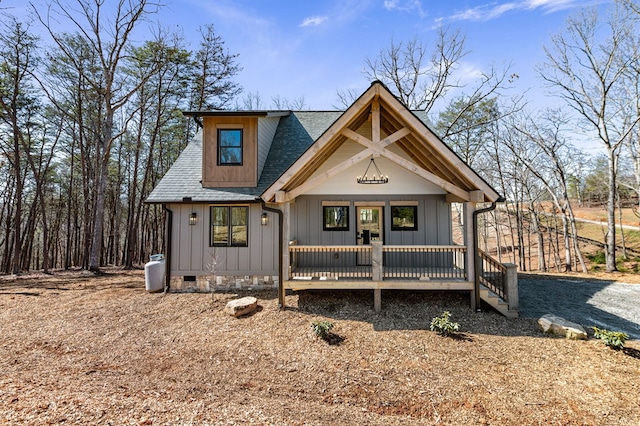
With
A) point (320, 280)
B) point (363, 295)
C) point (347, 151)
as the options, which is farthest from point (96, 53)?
point (363, 295)

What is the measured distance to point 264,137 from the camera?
10273 millimetres

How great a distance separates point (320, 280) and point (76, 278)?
11.6m

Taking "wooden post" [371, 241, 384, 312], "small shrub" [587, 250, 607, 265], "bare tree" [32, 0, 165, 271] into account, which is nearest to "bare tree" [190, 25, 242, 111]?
"bare tree" [32, 0, 165, 271]

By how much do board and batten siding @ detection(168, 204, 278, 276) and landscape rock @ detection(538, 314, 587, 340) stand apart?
6.98 meters

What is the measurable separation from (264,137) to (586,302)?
11304mm

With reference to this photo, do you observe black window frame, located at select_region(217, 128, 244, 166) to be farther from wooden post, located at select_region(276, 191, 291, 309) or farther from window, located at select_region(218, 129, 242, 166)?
wooden post, located at select_region(276, 191, 291, 309)

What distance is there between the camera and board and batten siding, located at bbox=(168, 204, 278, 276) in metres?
9.05

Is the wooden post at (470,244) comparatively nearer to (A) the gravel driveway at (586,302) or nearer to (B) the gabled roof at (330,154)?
(B) the gabled roof at (330,154)

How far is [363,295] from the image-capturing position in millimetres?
8156

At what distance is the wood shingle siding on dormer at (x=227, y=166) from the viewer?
9.46 m

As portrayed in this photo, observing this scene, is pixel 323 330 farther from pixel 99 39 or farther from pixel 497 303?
pixel 99 39

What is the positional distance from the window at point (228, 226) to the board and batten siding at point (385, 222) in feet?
5.26

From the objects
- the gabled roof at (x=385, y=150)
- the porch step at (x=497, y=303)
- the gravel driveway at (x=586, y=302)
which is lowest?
the gravel driveway at (x=586, y=302)

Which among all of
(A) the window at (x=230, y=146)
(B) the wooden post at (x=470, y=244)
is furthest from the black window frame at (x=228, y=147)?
(B) the wooden post at (x=470, y=244)
